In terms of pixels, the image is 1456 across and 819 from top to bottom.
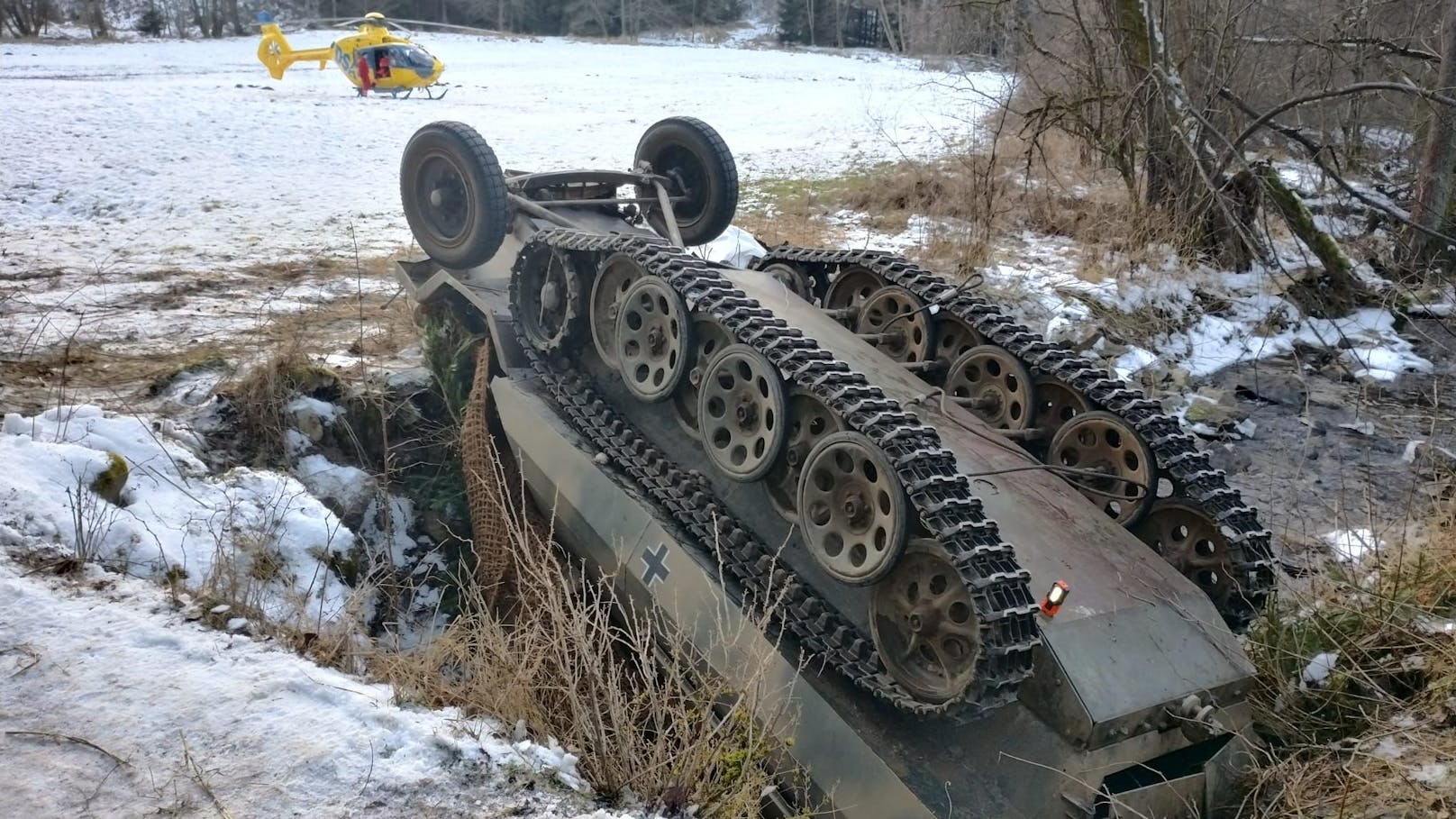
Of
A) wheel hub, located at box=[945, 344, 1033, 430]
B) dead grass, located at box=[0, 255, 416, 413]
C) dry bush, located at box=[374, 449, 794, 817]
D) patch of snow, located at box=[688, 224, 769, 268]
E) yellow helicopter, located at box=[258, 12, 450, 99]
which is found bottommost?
dry bush, located at box=[374, 449, 794, 817]

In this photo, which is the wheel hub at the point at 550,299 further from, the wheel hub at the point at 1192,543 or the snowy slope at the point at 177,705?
the wheel hub at the point at 1192,543

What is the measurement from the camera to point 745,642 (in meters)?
4.60

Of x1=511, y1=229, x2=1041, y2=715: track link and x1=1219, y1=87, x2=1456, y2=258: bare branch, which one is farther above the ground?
x1=1219, y1=87, x2=1456, y2=258: bare branch

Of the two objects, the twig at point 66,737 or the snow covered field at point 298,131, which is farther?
the snow covered field at point 298,131

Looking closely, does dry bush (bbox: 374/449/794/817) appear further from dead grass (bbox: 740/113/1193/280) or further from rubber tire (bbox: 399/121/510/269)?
dead grass (bbox: 740/113/1193/280)

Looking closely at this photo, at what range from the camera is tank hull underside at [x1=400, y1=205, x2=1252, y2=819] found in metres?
3.89

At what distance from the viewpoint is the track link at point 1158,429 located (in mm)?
4555

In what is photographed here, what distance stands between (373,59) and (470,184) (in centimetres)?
1829

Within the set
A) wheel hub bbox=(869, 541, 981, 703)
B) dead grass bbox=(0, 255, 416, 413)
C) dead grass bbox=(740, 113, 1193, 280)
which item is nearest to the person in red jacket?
dead grass bbox=(740, 113, 1193, 280)

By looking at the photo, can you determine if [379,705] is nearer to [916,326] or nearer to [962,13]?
[916,326]

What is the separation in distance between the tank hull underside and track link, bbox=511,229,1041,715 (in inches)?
3.6

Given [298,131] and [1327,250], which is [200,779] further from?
[298,131]

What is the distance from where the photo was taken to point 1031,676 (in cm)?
382

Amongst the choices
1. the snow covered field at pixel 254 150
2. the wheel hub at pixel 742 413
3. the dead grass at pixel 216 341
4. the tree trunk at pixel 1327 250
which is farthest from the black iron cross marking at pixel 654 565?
the tree trunk at pixel 1327 250
